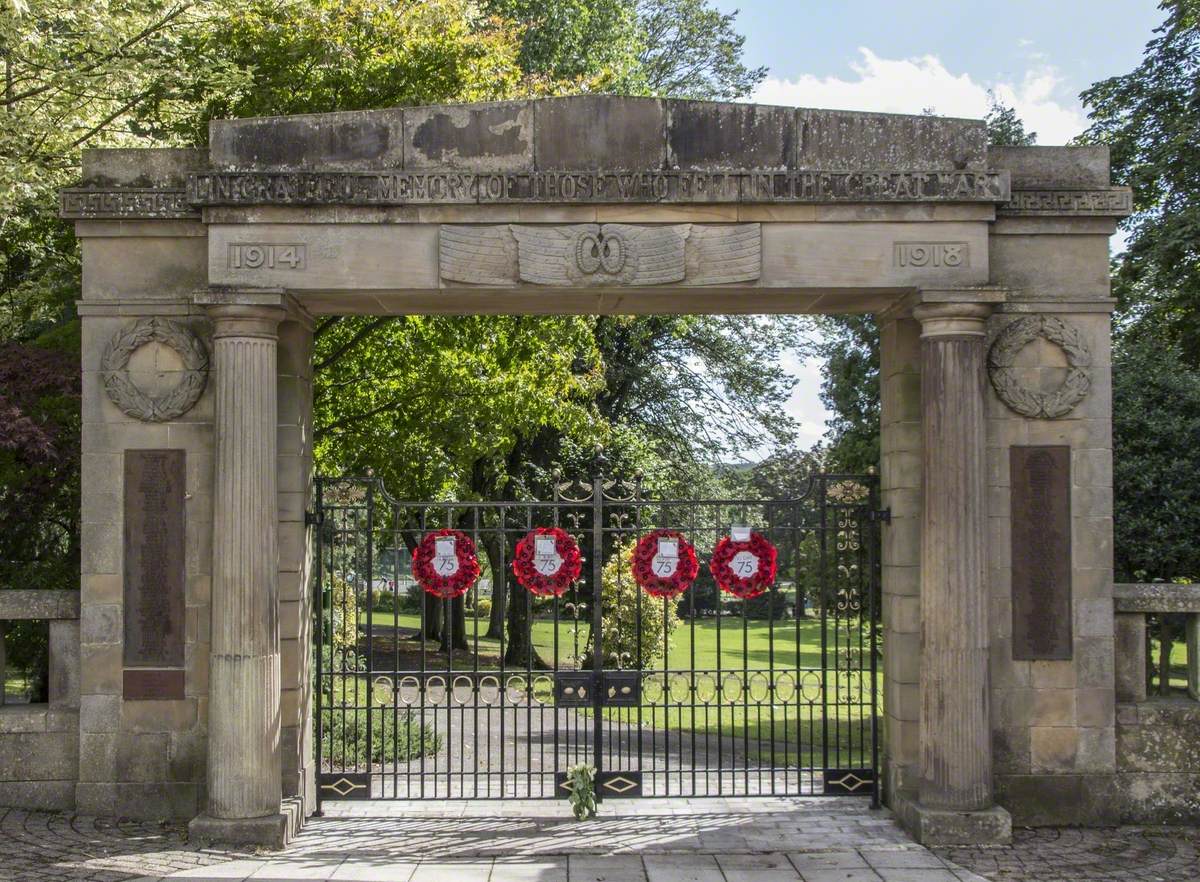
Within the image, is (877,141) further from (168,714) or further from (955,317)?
→ (168,714)

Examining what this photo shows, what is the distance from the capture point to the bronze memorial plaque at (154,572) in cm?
873

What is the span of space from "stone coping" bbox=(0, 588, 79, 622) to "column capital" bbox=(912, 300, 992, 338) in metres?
6.59

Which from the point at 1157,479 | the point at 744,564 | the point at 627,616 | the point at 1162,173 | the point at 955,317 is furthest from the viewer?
the point at 1162,173

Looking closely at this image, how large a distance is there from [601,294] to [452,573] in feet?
8.44

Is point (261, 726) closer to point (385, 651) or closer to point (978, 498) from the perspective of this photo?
point (978, 498)

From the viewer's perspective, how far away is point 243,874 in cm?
766

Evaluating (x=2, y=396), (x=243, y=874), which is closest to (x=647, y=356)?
(x=2, y=396)

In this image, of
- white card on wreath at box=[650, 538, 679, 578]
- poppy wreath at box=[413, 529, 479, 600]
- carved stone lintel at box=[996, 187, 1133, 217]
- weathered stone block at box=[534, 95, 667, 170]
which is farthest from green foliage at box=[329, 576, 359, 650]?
carved stone lintel at box=[996, 187, 1133, 217]

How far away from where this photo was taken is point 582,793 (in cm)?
918

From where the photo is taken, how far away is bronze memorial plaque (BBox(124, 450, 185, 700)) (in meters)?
8.73

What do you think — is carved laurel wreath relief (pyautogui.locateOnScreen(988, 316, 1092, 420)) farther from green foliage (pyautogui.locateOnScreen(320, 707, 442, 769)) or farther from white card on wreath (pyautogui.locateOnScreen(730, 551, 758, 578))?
green foliage (pyautogui.locateOnScreen(320, 707, 442, 769))

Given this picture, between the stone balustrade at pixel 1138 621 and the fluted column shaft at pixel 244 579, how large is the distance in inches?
246

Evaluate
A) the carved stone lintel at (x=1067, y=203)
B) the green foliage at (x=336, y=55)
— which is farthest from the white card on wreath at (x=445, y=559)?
the green foliage at (x=336, y=55)

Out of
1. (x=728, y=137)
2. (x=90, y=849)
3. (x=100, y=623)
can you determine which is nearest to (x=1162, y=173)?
(x=728, y=137)
